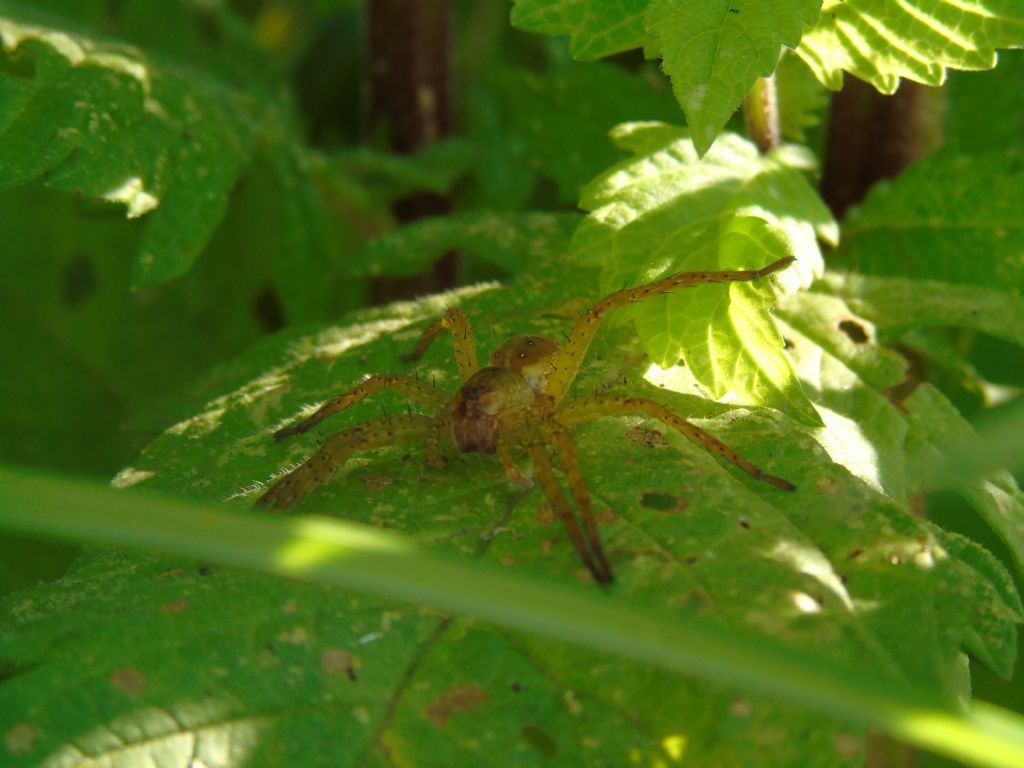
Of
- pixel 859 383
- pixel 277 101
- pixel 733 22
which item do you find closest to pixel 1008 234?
pixel 859 383

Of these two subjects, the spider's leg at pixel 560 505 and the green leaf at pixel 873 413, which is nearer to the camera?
the spider's leg at pixel 560 505

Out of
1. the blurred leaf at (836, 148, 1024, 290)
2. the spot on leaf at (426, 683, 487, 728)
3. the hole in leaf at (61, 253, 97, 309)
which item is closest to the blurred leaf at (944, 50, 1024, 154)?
the blurred leaf at (836, 148, 1024, 290)

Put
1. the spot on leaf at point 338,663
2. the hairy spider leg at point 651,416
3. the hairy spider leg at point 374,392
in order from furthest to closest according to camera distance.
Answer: the hairy spider leg at point 374,392 → the hairy spider leg at point 651,416 → the spot on leaf at point 338,663

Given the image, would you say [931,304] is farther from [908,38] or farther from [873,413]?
[908,38]

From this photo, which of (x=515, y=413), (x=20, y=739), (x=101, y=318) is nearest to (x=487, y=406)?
(x=515, y=413)

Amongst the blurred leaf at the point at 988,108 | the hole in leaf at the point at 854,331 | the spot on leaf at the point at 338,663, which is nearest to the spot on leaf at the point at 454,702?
the spot on leaf at the point at 338,663

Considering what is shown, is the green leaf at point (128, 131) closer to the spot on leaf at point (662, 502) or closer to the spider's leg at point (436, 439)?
the spider's leg at point (436, 439)

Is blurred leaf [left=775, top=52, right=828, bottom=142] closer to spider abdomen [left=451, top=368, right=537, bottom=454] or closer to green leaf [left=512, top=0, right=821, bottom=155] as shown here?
green leaf [left=512, top=0, right=821, bottom=155]
